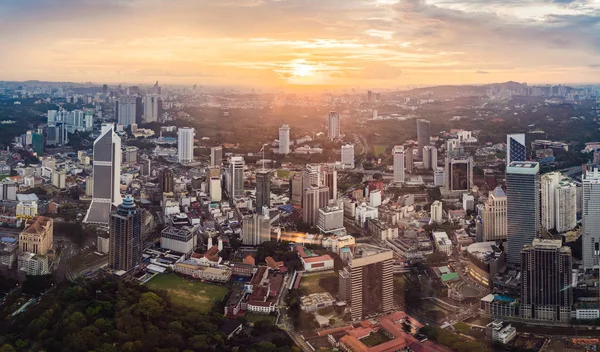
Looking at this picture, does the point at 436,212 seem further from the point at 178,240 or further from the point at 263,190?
the point at 178,240

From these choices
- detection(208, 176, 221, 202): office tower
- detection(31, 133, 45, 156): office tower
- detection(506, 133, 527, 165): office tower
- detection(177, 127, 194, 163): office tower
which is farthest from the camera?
detection(31, 133, 45, 156): office tower

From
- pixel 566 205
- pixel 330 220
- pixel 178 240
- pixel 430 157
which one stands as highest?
A: pixel 430 157

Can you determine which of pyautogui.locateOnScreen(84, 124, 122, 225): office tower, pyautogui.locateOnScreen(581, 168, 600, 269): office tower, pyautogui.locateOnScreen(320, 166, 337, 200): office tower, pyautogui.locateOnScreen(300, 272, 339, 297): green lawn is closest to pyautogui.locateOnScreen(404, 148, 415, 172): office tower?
pyautogui.locateOnScreen(320, 166, 337, 200): office tower

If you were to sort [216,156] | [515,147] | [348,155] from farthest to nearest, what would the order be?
[348,155] < [216,156] < [515,147]

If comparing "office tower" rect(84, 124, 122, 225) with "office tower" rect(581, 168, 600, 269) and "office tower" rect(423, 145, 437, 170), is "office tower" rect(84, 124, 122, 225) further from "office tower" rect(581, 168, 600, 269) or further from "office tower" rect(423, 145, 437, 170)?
"office tower" rect(581, 168, 600, 269)

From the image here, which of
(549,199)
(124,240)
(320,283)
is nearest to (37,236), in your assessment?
(124,240)

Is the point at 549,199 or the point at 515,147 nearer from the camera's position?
the point at 549,199

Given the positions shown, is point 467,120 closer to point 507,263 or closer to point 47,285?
point 507,263

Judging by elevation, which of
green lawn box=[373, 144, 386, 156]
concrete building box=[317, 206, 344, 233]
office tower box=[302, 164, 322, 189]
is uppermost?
green lawn box=[373, 144, 386, 156]
